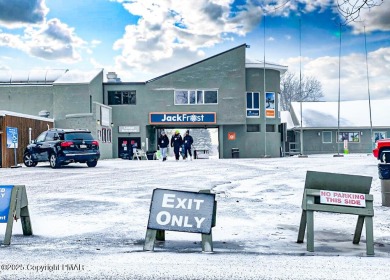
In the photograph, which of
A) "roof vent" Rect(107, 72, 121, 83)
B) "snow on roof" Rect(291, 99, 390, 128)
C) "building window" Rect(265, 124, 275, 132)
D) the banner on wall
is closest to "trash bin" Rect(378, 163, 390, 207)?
the banner on wall

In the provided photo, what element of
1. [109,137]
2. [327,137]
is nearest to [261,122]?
[327,137]

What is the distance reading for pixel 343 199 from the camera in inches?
245

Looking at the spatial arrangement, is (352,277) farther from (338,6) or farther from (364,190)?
(338,6)

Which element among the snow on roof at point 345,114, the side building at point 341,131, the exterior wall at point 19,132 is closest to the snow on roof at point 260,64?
the side building at point 341,131

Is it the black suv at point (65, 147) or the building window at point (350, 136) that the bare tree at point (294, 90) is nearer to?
the building window at point (350, 136)

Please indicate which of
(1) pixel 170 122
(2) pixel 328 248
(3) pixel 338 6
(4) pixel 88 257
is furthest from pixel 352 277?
(1) pixel 170 122

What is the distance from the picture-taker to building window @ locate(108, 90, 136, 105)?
138 ft

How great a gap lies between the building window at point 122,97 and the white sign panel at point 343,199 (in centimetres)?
3669

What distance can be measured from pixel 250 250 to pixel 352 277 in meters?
1.68

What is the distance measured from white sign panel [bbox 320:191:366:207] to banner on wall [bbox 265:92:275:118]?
3745 centimetres

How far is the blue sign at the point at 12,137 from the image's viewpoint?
968 inches

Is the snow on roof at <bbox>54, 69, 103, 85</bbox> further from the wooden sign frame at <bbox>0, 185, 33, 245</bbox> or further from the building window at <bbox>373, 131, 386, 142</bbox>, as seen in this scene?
the wooden sign frame at <bbox>0, 185, 33, 245</bbox>

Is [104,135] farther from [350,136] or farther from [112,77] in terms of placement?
[350,136]

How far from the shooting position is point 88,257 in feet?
18.5
